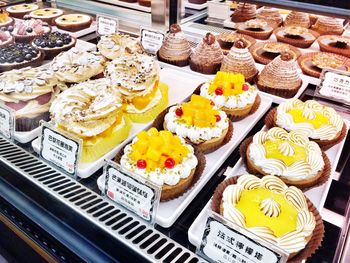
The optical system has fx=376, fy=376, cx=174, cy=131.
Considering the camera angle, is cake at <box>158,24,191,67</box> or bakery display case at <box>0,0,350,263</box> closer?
bakery display case at <box>0,0,350,263</box>

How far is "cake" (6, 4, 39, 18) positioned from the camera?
4035mm

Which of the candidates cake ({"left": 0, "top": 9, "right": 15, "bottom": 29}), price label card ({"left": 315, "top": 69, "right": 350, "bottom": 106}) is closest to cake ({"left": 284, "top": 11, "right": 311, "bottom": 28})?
price label card ({"left": 315, "top": 69, "right": 350, "bottom": 106})

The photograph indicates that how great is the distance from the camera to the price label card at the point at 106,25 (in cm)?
316

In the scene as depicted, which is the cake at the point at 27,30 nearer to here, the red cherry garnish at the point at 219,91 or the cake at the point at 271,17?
the red cherry garnish at the point at 219,91

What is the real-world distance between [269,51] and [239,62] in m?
0.75

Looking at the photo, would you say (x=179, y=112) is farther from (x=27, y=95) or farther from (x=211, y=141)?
(x=27, y=95)

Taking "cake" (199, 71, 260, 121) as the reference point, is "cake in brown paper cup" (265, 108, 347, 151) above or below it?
below

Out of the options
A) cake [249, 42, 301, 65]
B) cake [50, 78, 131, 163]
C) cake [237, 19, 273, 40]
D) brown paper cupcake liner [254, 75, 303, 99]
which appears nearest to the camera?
cake [50, 78, 131, 163]

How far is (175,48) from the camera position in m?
2.94

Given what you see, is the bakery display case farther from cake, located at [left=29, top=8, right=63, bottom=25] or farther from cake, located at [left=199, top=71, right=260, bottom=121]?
cake, located at [left=29, top=8, right=63, bottom=25]

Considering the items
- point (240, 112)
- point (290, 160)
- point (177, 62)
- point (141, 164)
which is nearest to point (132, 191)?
→ point (141, 164)

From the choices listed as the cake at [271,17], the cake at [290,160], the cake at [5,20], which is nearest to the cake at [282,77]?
the cake at [290,160]

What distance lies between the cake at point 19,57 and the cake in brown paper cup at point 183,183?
1348 millimetres

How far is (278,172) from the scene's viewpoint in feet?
6.06
